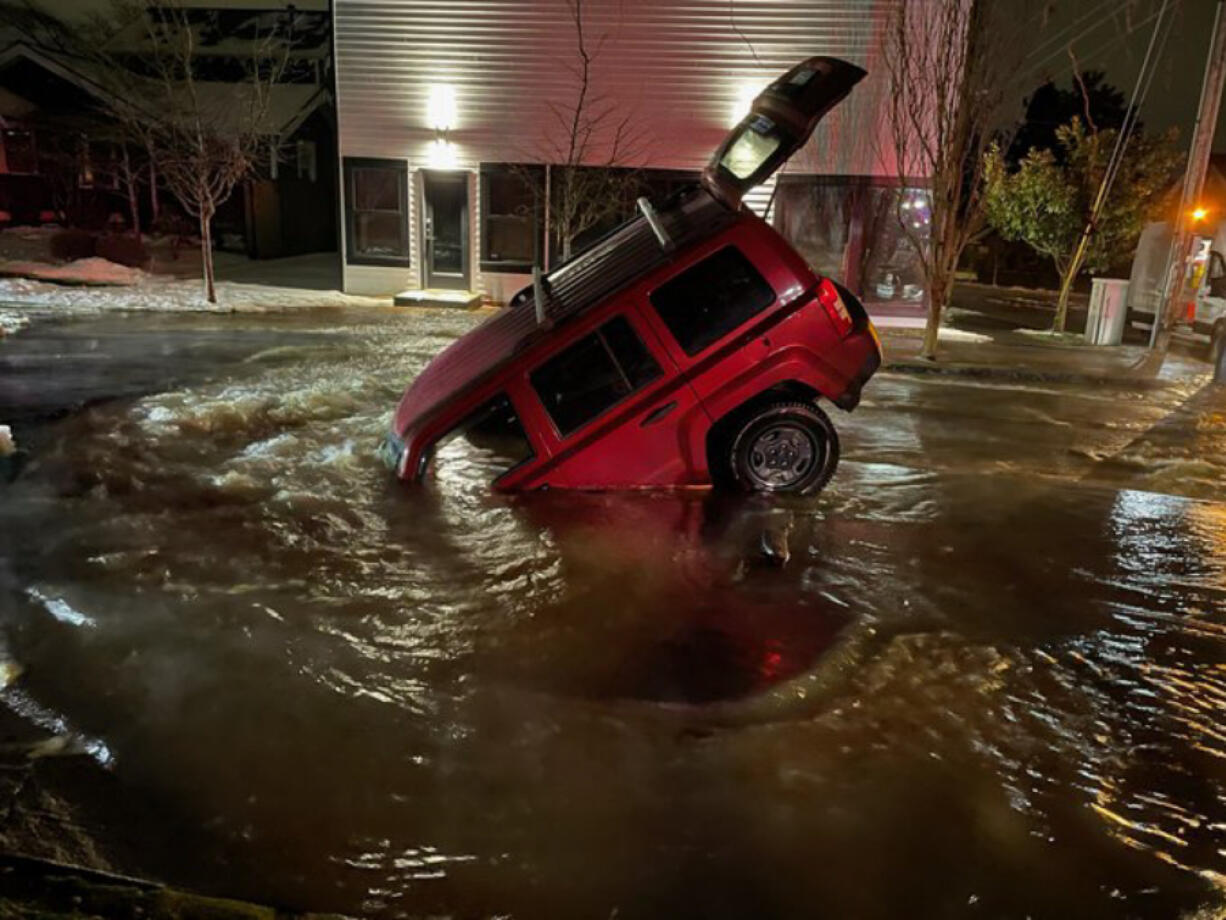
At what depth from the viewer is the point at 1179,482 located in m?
8.62

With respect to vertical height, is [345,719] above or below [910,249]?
below

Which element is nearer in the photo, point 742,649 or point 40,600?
point 742,649

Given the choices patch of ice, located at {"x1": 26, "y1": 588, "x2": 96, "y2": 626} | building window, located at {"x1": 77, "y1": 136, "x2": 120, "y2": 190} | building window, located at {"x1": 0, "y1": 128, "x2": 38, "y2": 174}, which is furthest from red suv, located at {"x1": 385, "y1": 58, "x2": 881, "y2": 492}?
building window, located at {"x1": 0, "y1": 128, "x2": 38, "y2": 174}

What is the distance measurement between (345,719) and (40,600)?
2.41m

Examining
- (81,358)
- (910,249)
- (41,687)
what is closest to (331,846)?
(41,687)

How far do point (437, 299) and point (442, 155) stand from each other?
10.5 ft

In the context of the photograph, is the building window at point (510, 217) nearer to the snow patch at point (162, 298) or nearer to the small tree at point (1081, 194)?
the snow patch at point (162, 298)

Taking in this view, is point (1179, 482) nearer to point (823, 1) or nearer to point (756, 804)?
point (756, 804)

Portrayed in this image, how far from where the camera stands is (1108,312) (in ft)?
58.3

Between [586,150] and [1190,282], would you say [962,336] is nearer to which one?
[1190,282]

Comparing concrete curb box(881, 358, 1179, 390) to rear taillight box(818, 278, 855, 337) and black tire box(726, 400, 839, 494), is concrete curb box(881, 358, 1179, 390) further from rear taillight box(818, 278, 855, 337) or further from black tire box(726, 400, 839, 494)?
rear taillight box(818, 278, 855, 337)

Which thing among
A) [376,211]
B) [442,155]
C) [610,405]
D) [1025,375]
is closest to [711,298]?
[610,405]

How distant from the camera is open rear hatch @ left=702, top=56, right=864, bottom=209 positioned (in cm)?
775

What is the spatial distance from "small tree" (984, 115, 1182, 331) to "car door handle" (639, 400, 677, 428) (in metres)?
14.9
